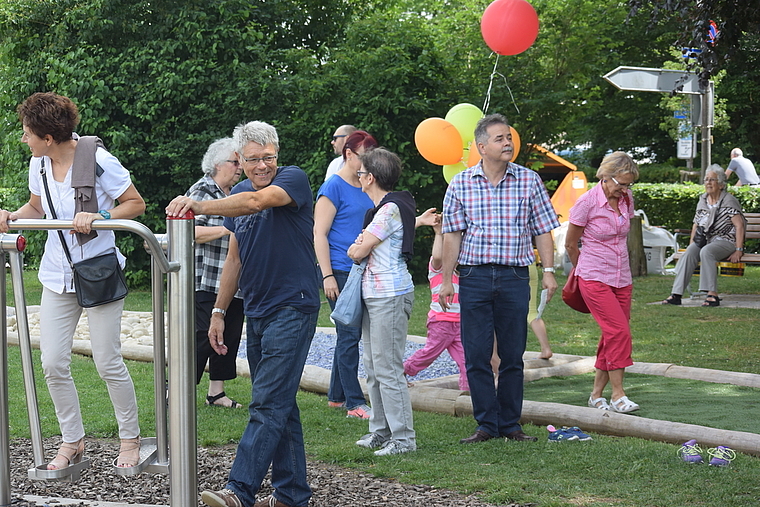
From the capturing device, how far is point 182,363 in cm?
333

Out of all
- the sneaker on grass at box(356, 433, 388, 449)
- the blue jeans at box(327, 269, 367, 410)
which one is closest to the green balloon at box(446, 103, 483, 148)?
the blue jeans at box(327, 269, 367, 410)

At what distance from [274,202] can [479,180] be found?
1.94 m

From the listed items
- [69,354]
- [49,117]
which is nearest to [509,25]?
[49,117]

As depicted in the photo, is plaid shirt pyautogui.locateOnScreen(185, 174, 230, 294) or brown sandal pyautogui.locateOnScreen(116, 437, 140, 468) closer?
brown sandal pyautogui.locateOnScreen(116, 437, 140, 468)

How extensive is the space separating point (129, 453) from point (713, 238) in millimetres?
9240

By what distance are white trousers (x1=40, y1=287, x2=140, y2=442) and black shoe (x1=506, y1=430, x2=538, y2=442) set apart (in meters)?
2.19

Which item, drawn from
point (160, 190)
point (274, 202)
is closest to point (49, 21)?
point (160, 190)

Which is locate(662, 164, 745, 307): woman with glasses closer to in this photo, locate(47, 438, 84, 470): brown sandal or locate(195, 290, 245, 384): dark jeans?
locate(195, 290, 245, 384): dark jeans

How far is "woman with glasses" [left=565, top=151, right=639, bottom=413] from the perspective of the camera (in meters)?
6.19

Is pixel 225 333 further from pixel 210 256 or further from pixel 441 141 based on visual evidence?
pixel 441 141

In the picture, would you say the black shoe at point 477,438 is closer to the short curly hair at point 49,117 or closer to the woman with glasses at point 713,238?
the short curly hair at point 49,117

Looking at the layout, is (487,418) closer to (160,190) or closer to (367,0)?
(160,190)

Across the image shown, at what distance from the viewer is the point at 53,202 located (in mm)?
4578

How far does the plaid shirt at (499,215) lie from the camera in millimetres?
5539
